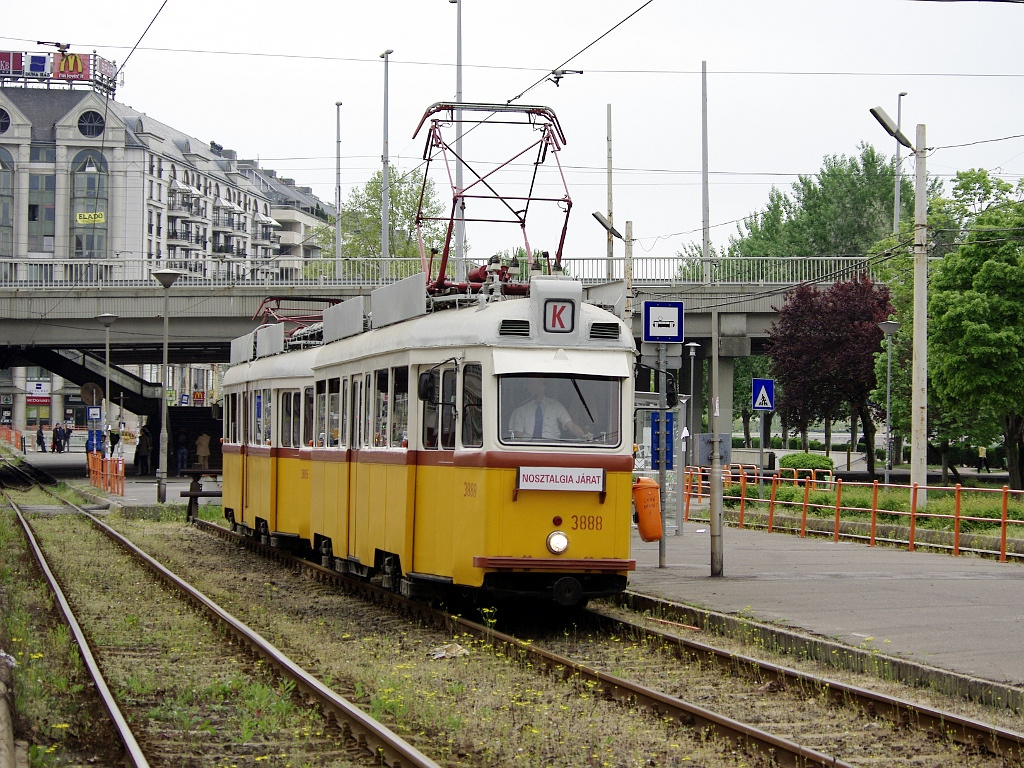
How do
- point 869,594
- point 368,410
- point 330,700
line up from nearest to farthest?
1. point 330,700
2. point 869,594
3. point 368,410

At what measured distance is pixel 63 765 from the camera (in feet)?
24.9

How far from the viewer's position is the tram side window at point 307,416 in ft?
58.9

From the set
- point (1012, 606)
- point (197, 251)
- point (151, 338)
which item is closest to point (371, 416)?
point (1012, 606)

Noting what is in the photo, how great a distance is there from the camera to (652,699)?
8.94 m

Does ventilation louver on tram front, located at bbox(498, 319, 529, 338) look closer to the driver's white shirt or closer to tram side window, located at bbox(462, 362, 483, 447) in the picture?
tram side window, located at bbox(462, 362, 483, 447)

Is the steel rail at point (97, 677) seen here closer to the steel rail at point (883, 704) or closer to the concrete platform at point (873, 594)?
the steel rail at point (883, 704)

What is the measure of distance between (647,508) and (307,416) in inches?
223

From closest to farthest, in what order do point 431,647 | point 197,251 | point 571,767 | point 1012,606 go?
point 571,767
point 431,647
point 1012,606
point 197,251

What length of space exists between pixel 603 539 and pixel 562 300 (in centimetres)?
211

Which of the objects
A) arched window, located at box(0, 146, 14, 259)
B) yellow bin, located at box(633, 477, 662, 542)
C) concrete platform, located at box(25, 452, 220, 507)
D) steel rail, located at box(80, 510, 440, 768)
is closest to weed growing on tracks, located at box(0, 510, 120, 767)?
steel rail, located at box(80, 510, 440, 768)

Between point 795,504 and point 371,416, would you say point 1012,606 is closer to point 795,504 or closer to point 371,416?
point 371,416

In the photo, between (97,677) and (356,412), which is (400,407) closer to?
(356,412)

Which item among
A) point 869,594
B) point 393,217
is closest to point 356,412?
point 869,594

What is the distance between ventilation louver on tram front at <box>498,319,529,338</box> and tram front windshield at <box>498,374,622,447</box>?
393 millimetres
